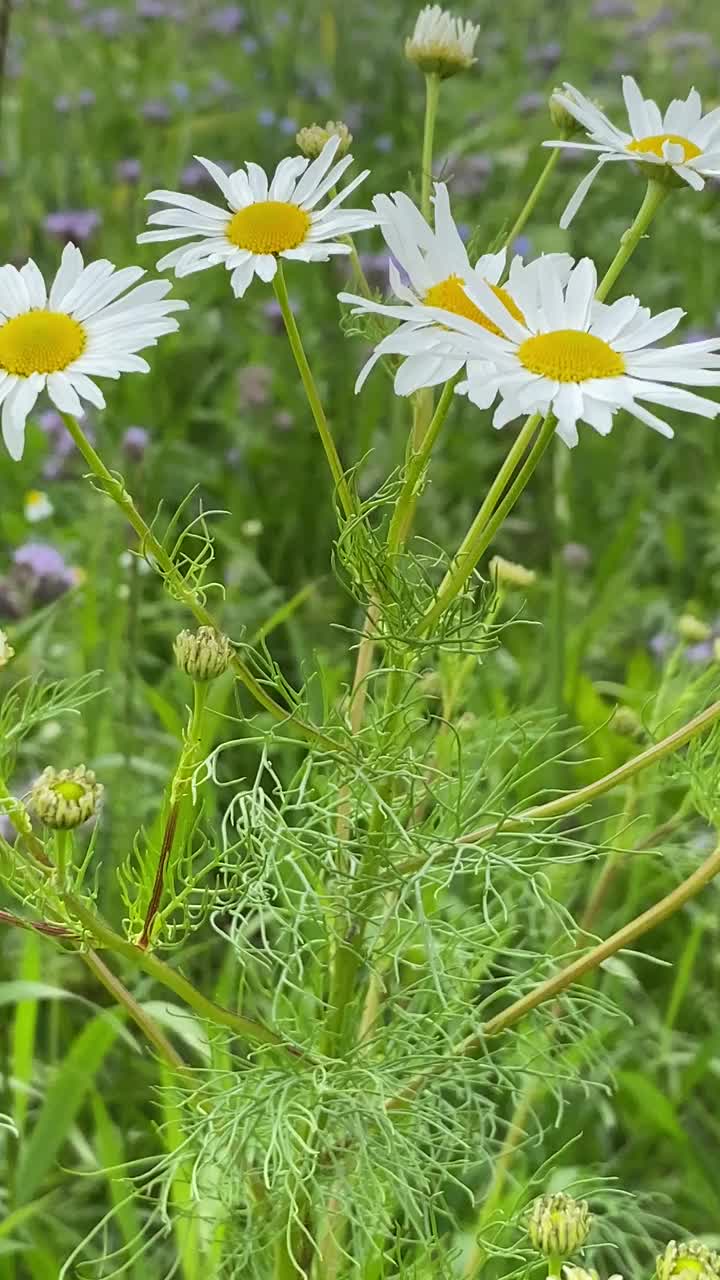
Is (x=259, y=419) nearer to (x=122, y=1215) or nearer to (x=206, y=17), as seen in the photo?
(x=122, y=1215)

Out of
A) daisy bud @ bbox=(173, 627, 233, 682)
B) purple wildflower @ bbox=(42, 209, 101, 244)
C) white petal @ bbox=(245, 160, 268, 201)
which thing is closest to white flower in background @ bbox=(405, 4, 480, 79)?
white petal @ bbox=(245, 160, 268, 201)

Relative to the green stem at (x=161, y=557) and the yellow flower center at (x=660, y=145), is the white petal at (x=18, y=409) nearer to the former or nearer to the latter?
the green stem at (x=161, y=557)

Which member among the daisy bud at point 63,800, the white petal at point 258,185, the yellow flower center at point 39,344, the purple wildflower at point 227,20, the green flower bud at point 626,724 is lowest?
the daisy bud at point 63,800

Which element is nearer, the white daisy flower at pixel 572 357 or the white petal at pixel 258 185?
the white daisy flower at pixel 572 357

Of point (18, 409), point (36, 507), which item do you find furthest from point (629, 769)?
point (36, 507)

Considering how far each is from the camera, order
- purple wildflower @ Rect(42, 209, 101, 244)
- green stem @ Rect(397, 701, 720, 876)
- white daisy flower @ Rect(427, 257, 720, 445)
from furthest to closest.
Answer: purple wildflower @ Rect(42, 209, 101, 244) → green stem @ Rect(397, 701, 720, 876) → white daisy flower @ Rect(427, 257, 720, 445)

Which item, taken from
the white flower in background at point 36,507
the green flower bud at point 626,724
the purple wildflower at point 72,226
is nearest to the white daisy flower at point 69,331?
the green flower bud at point 626,724

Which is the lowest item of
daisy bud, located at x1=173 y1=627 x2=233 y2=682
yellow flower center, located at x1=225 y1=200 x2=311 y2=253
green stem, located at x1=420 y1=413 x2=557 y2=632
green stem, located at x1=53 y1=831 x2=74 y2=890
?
green stem, located at x1=53 y1=831 x2=74 y2=890

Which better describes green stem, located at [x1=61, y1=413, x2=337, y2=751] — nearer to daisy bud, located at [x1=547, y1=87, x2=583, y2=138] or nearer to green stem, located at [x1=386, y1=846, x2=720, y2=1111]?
green stem, located at [x1=386, y1=846, x2=720, y2=1111]

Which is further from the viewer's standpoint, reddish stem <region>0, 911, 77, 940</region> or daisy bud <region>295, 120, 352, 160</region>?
daisy bud <region>295, 120, 352, 160</region>
